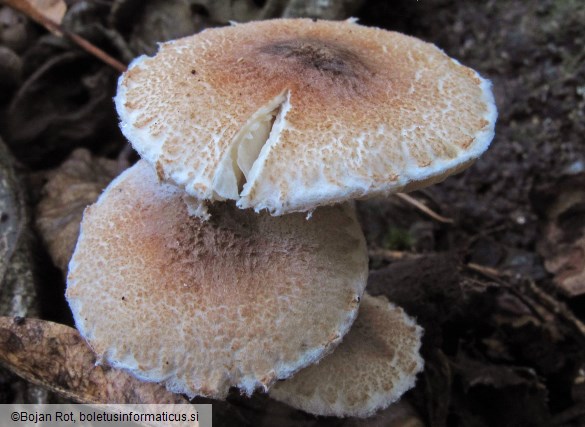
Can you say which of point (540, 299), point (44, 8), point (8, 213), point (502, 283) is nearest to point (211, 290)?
point (8, 213)

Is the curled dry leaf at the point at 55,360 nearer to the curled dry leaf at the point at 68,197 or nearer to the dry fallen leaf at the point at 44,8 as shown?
the curled dry leaf at the point at 68,197

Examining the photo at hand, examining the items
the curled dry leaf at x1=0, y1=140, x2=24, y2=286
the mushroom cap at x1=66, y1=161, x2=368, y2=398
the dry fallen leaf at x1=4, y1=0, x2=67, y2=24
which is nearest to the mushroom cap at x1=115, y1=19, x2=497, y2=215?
the mushroom cap at x1=66, y1=161, x2=368, y2=398

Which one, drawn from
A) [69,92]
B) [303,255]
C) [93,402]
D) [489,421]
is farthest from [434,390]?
[69,92]

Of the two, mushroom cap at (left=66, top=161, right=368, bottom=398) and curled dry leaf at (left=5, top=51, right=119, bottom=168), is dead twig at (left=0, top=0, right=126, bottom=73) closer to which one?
curled dry leaf at (left=5, top=51, right=119, bottom=168)

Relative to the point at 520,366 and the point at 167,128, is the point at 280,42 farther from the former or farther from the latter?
the point at 520,366

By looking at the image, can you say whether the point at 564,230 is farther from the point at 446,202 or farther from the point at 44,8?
the point at 44,8

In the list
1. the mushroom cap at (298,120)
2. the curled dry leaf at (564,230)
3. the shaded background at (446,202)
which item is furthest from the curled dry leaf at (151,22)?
the curled dry leaf at (564,230)

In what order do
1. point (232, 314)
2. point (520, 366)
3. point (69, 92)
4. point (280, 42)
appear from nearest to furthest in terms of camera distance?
point (232, 314), point (280, 42), point (520, 366), point (69, 92)
